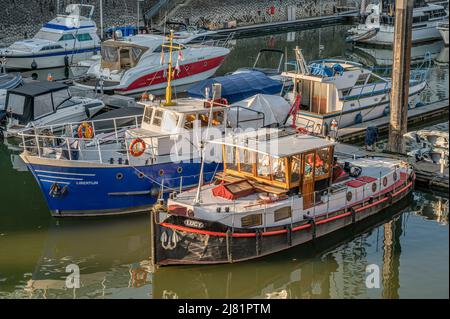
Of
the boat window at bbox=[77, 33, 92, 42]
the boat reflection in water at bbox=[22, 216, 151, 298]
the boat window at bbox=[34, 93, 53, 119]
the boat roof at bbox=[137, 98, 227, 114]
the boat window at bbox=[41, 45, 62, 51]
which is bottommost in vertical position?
the boat reflection in water at bbox=[22, 216, 151, 298]

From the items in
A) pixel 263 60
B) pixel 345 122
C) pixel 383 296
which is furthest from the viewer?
pixel 263 60

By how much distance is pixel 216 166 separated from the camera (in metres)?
25.3

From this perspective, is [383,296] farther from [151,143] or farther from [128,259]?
[151,143]

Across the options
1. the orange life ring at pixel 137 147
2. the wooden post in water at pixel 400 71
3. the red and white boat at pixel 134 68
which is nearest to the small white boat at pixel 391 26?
the red and white boat at pixel 134 68

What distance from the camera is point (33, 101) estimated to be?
31.9 m

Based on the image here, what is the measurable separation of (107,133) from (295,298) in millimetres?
10407

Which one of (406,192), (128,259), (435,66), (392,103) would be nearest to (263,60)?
(435,66)

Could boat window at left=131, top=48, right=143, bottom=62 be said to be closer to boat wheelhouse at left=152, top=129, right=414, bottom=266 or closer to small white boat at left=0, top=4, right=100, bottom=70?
small white boat at left=0, top=4, right=100, bottom=70

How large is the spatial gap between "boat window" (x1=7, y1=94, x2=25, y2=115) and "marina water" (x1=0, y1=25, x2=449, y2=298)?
6.76 meters

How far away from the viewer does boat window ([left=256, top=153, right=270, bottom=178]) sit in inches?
835

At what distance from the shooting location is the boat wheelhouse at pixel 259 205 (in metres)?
20.2

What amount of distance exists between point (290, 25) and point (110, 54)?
26979 millimetres

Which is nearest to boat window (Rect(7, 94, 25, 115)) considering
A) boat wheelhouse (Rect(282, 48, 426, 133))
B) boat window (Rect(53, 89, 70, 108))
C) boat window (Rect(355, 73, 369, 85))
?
boat window (Rect(53, 89, 70, 108))

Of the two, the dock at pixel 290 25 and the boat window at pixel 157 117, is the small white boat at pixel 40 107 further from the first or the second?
the dock at pixel 290 25
